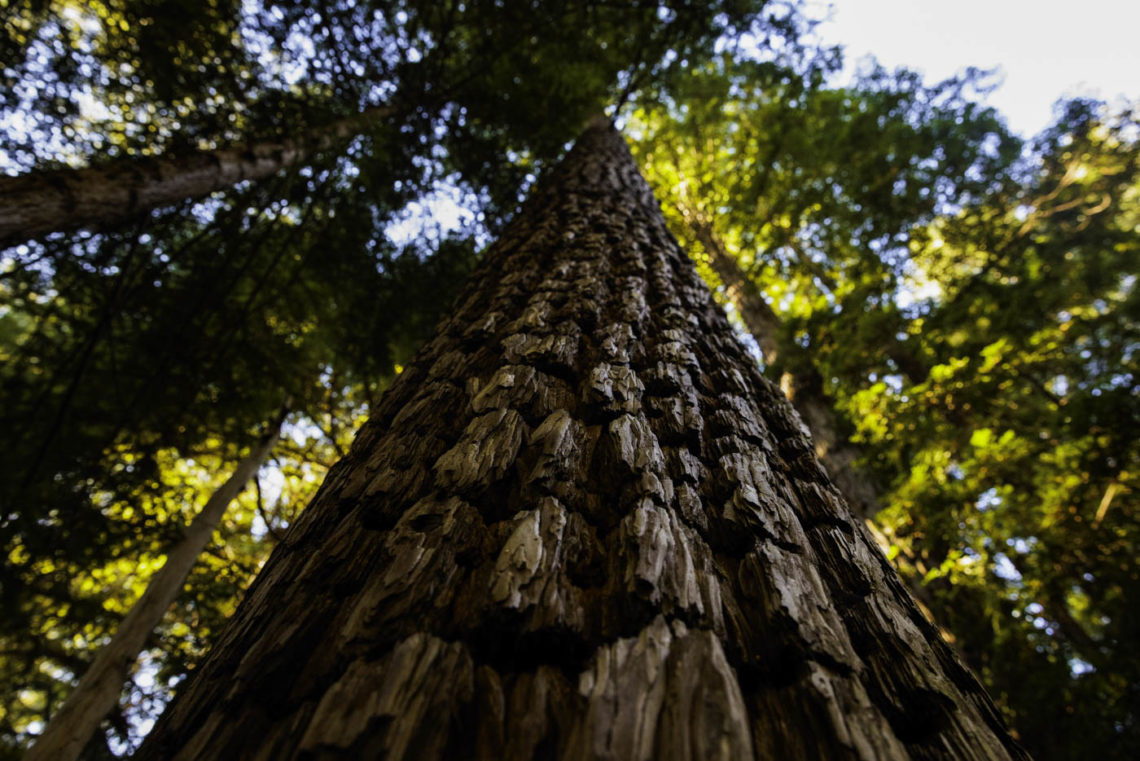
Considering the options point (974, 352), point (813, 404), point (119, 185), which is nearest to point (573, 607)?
point (119, 185)

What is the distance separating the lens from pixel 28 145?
3.22 meters

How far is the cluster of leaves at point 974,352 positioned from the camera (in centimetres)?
344

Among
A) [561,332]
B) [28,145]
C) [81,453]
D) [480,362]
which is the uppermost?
[28,145]

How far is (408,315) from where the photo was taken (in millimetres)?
5297

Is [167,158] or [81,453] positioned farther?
[81,453]

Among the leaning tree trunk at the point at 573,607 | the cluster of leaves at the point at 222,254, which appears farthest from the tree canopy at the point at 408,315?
the leaning tree trunk at the point at 573,607

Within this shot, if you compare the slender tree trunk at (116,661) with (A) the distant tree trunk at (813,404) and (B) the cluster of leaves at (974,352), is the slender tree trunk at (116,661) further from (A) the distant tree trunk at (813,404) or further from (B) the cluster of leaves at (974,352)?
(B) the cluster of leaves at (974,352)

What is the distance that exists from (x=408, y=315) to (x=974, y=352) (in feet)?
18.1

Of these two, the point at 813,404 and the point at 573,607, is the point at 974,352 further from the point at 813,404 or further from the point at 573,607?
the point at 573,607

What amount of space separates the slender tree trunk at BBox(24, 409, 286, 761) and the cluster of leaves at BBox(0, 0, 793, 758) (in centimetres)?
33

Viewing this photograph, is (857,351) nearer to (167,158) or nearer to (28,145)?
(167,158)

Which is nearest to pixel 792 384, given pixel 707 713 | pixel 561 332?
pixel 561 332

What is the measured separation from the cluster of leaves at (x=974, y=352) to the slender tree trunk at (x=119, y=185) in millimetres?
5291

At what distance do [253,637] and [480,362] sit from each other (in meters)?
0.79
